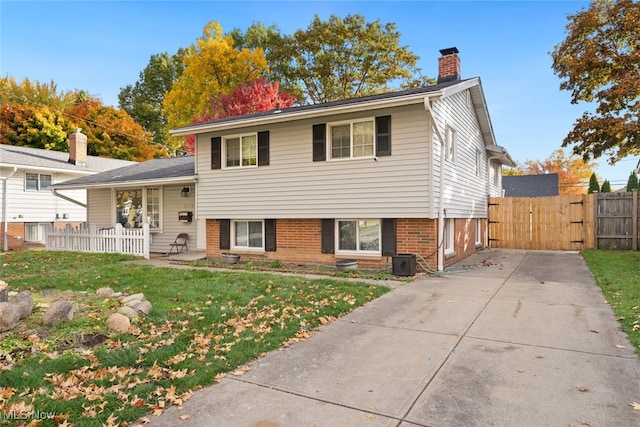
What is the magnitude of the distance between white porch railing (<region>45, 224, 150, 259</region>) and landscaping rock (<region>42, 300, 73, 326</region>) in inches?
334

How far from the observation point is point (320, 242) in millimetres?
11086

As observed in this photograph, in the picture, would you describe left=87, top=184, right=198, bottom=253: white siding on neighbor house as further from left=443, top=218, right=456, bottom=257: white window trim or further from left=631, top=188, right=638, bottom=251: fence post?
left=631, top=188, right=638, bottom=251: fence post

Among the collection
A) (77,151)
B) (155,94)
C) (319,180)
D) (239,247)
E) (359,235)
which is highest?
(155,94)

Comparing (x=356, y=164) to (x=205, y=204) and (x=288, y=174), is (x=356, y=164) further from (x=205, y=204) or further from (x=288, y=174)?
(x=205, y=204)

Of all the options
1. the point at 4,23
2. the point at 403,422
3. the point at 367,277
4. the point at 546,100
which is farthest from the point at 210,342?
the point at 546,100

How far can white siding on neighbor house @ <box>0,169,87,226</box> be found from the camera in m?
18.6

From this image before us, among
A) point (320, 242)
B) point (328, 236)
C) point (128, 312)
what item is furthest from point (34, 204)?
point (128, 312)

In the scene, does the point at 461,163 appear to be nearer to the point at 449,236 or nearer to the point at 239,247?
the point at 449,236

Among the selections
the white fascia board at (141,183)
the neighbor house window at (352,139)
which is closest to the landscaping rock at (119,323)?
the neighbor house window at (352,139)

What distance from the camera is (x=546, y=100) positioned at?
20.4 metres

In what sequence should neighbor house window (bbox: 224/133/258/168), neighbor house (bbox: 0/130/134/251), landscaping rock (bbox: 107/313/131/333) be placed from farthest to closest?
neighbor house (bbox: 0/130/134/251) → neighbor house window (bbox: 224/133/258/168) → landscaping rock (bbox: 107/313/131/333)

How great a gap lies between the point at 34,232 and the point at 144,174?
8856 mm

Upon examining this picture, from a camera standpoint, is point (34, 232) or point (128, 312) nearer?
point (128, 312)

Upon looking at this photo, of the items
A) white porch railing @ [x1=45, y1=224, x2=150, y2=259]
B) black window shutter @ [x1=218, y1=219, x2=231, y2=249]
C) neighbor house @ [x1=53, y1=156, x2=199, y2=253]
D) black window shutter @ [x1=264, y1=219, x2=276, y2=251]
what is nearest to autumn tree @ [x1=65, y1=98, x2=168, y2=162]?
neighbor house @ [x1=53, y1=156, x2=199, y2=253]
